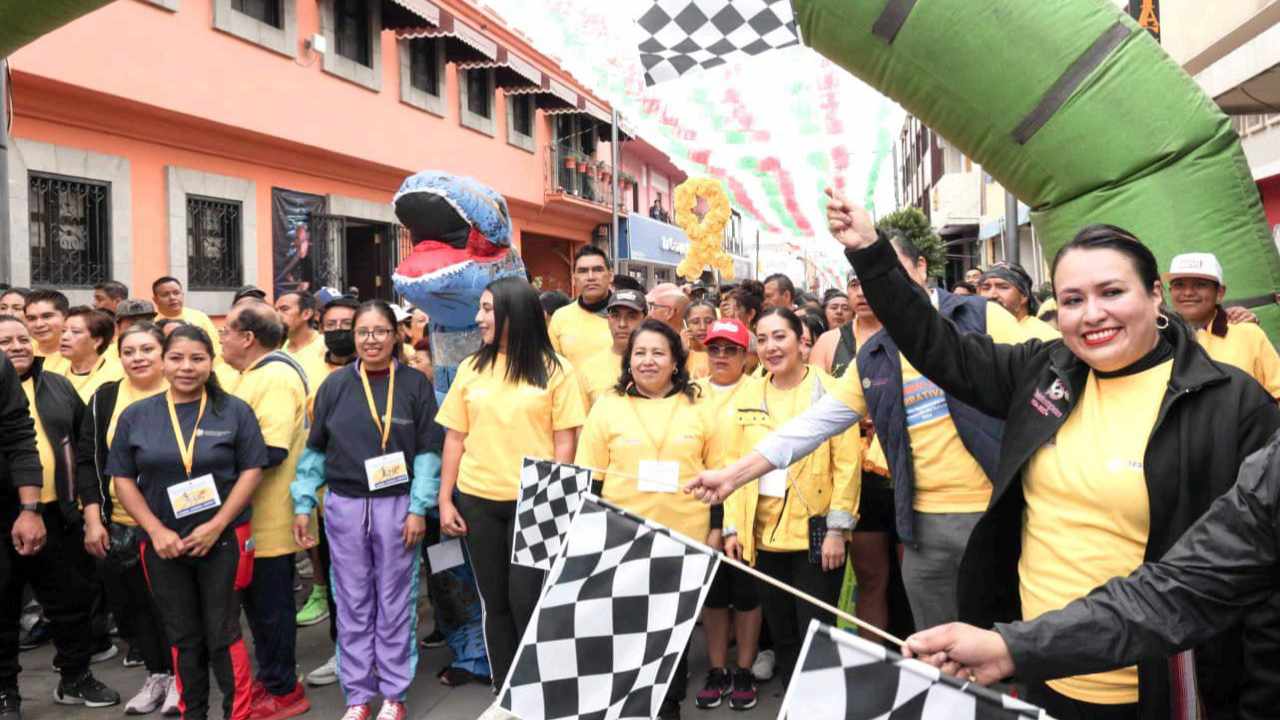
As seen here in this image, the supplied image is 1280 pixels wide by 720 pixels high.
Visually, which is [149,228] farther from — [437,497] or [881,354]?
[881,354]

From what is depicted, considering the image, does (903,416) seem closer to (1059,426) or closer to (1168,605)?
(1059,426)

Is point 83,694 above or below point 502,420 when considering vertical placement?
below

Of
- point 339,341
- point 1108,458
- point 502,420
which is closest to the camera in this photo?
point 1108,458

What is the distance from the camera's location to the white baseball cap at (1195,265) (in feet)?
9.62

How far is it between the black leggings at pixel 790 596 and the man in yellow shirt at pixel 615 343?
1.40 m

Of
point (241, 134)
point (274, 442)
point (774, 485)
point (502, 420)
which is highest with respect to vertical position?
point (241, 134)

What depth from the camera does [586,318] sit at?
5.70m

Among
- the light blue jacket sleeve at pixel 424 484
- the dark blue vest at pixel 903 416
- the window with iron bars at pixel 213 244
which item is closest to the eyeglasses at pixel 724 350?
the dark blue vest at pixel 903 416

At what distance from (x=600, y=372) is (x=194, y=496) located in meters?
2.17

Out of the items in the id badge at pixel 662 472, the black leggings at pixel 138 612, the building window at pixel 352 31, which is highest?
the building window at pixel 352 31

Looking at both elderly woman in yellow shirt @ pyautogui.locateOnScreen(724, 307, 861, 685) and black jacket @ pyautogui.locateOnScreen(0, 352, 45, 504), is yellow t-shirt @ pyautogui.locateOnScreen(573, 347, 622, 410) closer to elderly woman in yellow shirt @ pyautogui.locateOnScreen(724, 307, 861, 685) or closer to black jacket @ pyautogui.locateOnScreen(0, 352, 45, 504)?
elderly woman in yellow shirt @ pyautogui.locateOnScreen(724, 307, 861, 685)

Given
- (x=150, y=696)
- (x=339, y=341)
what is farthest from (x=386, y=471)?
(x=150, y=696)

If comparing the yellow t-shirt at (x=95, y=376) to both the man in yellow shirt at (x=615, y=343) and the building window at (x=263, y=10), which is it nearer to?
the man in yellow shirt at (x=615, y=343)

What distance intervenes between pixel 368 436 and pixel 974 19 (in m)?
2.98
